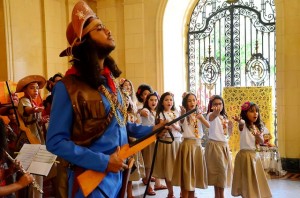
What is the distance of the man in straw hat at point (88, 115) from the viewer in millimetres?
1535

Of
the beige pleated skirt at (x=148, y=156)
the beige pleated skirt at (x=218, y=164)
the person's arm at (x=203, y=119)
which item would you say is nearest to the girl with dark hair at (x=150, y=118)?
the beige pleated skirt at (x=148, y=156)

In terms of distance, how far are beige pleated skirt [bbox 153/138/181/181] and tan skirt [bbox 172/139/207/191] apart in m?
0.38

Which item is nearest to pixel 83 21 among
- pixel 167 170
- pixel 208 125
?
pixel 208 125

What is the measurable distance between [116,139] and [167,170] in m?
2.99

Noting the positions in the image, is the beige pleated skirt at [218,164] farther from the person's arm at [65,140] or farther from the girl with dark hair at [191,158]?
the person's arm at [65,140]

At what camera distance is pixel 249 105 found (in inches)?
153

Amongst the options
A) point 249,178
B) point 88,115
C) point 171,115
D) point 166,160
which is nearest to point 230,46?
point 171,115

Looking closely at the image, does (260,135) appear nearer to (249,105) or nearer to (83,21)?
(249,105)

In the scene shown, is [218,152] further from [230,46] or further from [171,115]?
[230,46]

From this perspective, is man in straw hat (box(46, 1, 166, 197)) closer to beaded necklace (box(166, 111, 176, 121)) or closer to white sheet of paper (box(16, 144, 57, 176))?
white sheet of paper (box(16, 144, 57, 176))

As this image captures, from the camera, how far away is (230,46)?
273 inches

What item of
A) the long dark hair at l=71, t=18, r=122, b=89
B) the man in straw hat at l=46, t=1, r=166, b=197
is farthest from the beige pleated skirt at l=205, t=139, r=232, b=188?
the long dark hair at l=71, t=18, r=122, b=89

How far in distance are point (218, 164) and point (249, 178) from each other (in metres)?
0.41

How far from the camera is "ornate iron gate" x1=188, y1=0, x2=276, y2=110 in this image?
658cm
